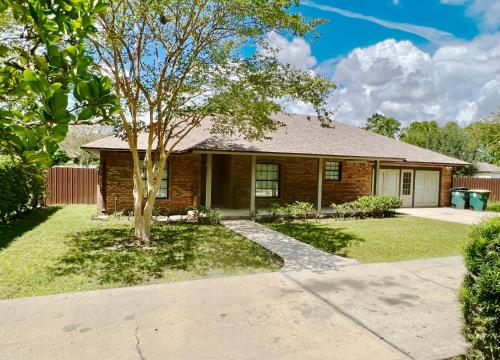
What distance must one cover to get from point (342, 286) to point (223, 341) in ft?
9.69

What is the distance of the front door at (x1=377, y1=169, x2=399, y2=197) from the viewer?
20.4 m

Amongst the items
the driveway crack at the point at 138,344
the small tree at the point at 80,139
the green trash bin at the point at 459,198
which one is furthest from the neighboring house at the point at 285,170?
the small tree at the point at 80,139

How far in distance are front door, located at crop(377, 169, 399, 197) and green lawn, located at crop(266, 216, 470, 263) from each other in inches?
183

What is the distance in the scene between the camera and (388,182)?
20.6 metres

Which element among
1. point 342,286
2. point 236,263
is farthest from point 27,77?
point 236,263

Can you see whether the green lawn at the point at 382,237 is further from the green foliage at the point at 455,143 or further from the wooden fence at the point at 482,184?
the green foliage at the point at 455,143

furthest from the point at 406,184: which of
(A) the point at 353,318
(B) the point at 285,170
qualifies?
(A) the point at 353,318

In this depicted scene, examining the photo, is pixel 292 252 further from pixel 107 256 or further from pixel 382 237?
pixel 107 256

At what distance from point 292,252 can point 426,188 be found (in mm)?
16087

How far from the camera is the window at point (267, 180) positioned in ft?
56.5

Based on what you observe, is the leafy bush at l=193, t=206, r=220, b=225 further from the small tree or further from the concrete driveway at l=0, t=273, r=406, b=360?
the small tree

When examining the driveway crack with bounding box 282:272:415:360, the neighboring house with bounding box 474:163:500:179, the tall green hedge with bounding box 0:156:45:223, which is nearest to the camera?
the driveway crack with bounding box 282:272:415:360

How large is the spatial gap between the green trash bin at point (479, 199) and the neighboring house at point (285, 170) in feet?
5.25

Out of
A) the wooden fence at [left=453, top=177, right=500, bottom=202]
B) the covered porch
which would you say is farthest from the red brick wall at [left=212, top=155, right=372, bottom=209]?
the wooden fence at [left=453, top=177, right=500, bottom=202]
